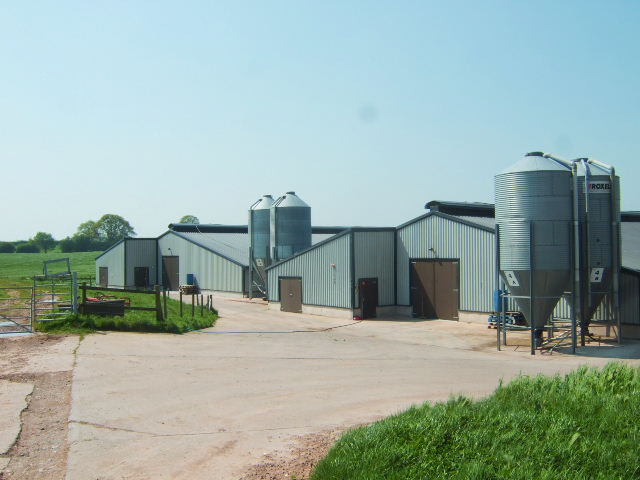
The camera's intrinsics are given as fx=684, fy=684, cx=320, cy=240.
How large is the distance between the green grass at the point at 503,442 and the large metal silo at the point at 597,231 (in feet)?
39.5

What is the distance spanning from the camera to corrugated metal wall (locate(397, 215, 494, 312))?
1165 inches

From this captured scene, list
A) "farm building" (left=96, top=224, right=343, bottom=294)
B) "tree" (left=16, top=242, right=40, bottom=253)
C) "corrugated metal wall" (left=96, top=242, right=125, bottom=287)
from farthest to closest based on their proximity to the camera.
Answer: "tree" (left=16, top=242, right=40, bottom=253) → "corrugated metal wall" (left=96, top=242, right=125, bottom=287) → "farm building" (left=96, top=224, right=343, bottom=294)

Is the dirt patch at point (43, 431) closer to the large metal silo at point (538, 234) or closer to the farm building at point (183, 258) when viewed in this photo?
the large metal silo at point (538, 234)

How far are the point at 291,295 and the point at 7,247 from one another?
139 meters

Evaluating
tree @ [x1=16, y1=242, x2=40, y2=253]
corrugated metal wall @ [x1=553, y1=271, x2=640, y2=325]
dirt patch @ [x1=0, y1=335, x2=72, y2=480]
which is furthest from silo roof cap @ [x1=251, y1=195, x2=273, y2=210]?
tree @ [x1=16, y1=242, x2=40, y2=253]

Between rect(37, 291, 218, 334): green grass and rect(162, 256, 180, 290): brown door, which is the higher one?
rect(162, 256, 180, 290): brown door

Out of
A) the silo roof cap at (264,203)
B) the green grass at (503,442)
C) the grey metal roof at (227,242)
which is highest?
the silo roof cap at (264,203)

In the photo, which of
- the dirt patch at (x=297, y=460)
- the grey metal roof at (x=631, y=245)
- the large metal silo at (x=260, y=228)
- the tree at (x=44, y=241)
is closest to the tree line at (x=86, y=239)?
the tree at (x=44, y=241)

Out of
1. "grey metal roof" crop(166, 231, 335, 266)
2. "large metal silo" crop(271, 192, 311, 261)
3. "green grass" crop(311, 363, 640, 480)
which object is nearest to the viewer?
"green grass" crop(311, 363, 640, 480)

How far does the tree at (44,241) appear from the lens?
166875 millimetres

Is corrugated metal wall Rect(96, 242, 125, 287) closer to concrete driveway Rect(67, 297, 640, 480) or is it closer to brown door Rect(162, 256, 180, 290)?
brown door Rect(162, 256, 180, 290)

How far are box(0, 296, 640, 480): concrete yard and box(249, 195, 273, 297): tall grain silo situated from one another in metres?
16.9

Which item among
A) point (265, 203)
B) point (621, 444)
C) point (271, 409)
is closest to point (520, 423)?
point (621, 444)

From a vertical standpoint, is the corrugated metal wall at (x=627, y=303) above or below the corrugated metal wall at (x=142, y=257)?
below
